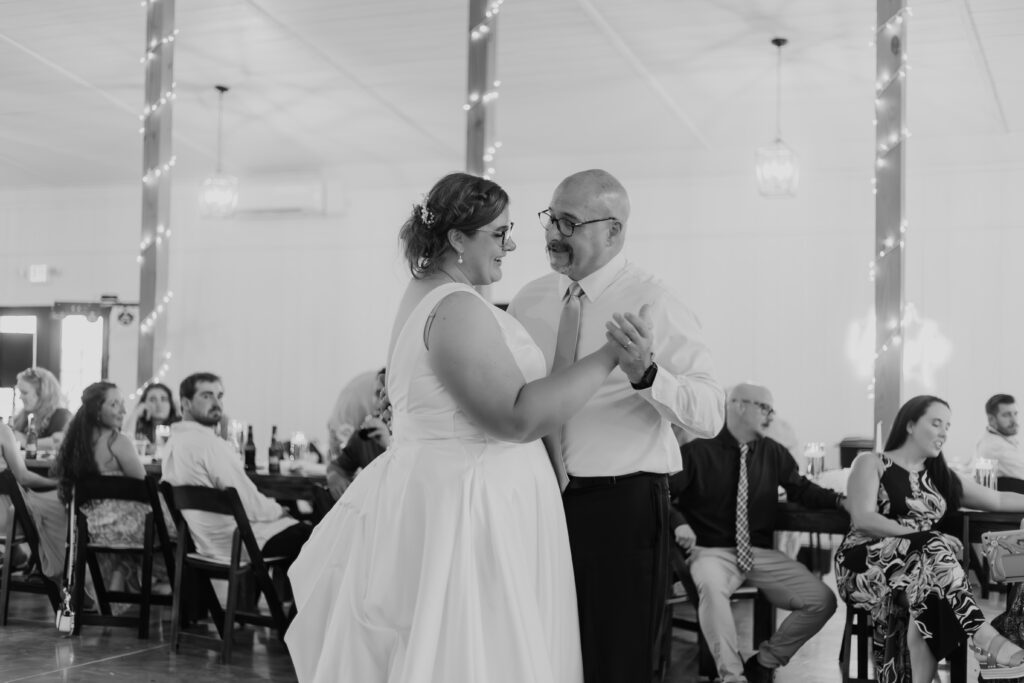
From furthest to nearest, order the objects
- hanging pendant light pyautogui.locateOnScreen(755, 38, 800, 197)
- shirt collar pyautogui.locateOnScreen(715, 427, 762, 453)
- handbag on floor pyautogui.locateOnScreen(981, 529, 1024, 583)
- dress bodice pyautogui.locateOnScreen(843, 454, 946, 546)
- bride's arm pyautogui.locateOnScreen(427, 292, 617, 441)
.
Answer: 1. hanging pendant light pyautogui.locateOnScreen(755, 38, 800, 197)
2. shirt collar pyautogui.locateOnScreen(715, 427, 762, 453)
3. dress bodice pyautogui.locateOnScreen(843, 454, 946, 546)
4. handbag on floor pyautogui.locateOnScreen(981, 529, 1024, 583)
5. bride's arm pyautogui.locateOnScreen(427, 292, 617, 441)

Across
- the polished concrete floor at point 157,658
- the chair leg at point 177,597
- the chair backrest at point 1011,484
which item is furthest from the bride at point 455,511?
the chair backrest at point 1011,484

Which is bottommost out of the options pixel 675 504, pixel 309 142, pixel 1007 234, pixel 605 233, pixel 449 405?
pixel 675 504

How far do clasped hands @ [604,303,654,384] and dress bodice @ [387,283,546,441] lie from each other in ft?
0.65

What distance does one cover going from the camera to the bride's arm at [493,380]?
222cm

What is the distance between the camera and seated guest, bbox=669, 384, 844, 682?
15.5 ft

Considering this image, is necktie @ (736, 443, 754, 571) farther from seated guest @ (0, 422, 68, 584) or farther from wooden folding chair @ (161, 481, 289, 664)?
seated guest @ (0, 422, 68, 584)

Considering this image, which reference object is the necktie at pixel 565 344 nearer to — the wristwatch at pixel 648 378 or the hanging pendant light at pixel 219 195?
the wristwatch at pixel 648 378

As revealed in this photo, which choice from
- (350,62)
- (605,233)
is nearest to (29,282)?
(350,62)

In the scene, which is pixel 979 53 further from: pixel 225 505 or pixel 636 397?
pixel 636 397

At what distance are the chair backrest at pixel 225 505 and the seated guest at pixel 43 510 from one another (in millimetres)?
1304

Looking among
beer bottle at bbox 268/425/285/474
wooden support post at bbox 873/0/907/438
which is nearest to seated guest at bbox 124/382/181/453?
beer bottle at bbox 268/425/285/474

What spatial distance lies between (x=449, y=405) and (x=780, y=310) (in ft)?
30.6

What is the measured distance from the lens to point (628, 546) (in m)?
2.55

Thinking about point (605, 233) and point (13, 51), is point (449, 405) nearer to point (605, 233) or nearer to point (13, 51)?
point (605, 233)
